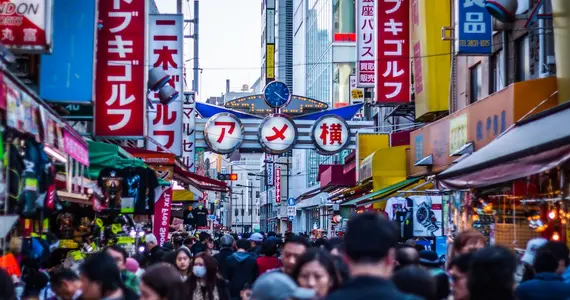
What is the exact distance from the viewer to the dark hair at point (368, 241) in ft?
16.3

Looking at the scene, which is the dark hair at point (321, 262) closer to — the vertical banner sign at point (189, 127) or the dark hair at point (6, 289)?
the dark hair at point (6, 289)

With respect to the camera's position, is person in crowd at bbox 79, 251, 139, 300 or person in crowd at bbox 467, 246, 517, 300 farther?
person in crowd at bbox 79, 251, 139, 300

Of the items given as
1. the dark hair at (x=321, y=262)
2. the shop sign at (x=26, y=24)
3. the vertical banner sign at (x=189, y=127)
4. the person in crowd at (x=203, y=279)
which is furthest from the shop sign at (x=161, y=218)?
the dark hair at (x=321, y=262)

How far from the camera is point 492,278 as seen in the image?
628 centimetres

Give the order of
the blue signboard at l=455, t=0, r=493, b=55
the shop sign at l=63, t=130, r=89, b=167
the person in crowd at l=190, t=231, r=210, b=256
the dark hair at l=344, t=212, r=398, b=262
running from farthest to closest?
the blue signboard at l=455, t=0, r=493, b=55 → the person in crowd at l=190, t=231, r=210, b=256 → the shop sign at l=63, t=130, r=89, b=167 → the dark hair at l=344, t=212, r=398, b=262

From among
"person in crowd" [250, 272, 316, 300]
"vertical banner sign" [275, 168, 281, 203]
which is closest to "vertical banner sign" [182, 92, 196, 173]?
"person in crowd" [250, 272, 316, 300]

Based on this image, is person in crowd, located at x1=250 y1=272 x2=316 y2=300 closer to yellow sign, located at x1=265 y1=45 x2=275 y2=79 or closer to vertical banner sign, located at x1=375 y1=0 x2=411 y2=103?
vertical banner sign, located at x1=375 y1=0 x2=411 y2=103

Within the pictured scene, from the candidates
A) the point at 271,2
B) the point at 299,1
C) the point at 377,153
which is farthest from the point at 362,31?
the point at 271,2

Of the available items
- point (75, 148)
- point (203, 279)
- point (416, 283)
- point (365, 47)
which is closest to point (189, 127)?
point (365, 47)

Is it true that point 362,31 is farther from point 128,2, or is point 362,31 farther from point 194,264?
point 194,264

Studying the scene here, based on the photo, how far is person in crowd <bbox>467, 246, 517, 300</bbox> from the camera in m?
6.27

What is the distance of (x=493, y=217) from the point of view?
17984 millimetres

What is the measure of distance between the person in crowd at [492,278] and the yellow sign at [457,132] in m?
15.6

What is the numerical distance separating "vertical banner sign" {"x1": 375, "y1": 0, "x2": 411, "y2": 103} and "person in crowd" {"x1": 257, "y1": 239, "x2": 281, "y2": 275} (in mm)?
13594
